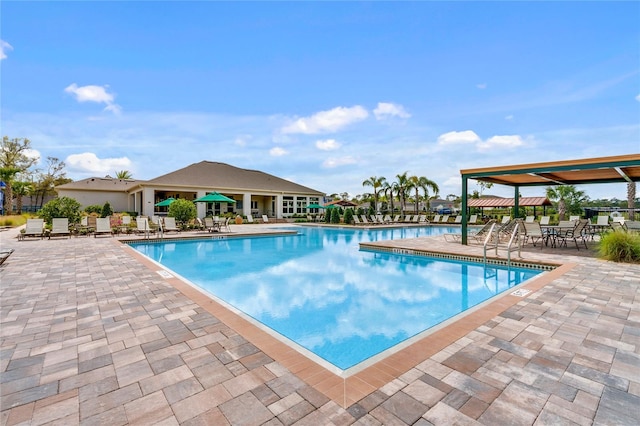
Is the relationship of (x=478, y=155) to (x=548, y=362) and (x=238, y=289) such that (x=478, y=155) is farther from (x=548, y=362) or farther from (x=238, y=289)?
(x=548, y=362)

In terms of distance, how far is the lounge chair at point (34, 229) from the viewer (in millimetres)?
13148

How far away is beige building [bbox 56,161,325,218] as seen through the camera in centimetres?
2553

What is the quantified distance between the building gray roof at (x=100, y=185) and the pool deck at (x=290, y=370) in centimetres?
2700

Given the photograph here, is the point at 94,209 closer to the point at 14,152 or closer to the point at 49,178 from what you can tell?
the point at 14,152

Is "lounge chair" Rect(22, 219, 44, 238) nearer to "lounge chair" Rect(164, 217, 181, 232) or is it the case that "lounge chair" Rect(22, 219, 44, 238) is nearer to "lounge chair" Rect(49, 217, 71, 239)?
"lounge chair" Rect(49, 217, 71, 239)

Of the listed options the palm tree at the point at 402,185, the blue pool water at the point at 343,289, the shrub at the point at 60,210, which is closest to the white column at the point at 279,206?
the palm tree at the point at 402,185

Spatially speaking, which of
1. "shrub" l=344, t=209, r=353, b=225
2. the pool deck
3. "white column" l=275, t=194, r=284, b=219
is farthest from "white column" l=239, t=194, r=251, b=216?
the pool deck

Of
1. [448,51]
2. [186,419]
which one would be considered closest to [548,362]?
[186,419]

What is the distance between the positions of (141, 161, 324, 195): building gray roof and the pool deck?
22.8 metres

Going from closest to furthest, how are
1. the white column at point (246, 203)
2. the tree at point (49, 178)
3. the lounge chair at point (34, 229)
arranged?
the lounge chair at point (34, 229)
the white column at point (246, 203)
the tree at point (49, 178)

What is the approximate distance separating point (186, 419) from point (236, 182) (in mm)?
28876

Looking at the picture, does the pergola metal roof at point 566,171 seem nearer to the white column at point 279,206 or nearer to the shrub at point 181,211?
the shrub at point 181,211

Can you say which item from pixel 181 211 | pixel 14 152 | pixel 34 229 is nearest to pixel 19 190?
pixel 14 152

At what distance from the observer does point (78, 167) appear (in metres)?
40.5
